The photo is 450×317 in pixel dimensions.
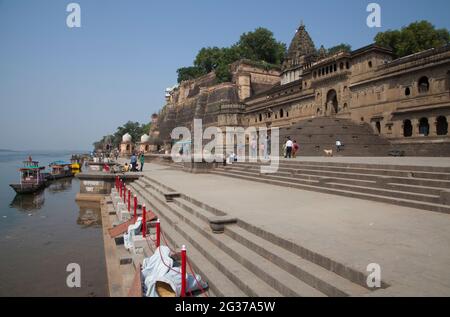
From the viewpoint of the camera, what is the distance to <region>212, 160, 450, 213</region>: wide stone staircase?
7.33 metres

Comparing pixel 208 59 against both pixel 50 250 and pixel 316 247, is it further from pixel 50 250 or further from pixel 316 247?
pixel 316 247

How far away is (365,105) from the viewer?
28.2 metres

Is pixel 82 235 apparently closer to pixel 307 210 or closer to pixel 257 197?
pixel 257 197

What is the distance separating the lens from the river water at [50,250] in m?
7.00

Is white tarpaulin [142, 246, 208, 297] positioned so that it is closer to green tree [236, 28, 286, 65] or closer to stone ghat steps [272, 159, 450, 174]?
stone ghat steps [272, 159, 450, 174]

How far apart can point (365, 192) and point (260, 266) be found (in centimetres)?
573

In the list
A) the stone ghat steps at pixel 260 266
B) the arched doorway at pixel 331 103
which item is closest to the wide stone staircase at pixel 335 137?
the arched doorway at pixel 331 103

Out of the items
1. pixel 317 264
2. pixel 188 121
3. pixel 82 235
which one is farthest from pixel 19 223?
pixel 188 121

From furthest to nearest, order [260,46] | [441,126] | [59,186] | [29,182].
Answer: [260,46] < [59,186] < [29,182] < [441,126]

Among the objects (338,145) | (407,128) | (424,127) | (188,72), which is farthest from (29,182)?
(188,72)

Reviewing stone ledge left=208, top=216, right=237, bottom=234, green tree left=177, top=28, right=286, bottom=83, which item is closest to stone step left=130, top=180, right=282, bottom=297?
stone ledge left=208, top=216, right=237, bottom=234

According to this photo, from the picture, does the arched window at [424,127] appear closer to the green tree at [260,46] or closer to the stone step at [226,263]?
the stone step at [226,263]

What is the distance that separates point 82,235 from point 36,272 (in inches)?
146

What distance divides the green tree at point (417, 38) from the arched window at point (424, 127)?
14.5 m
